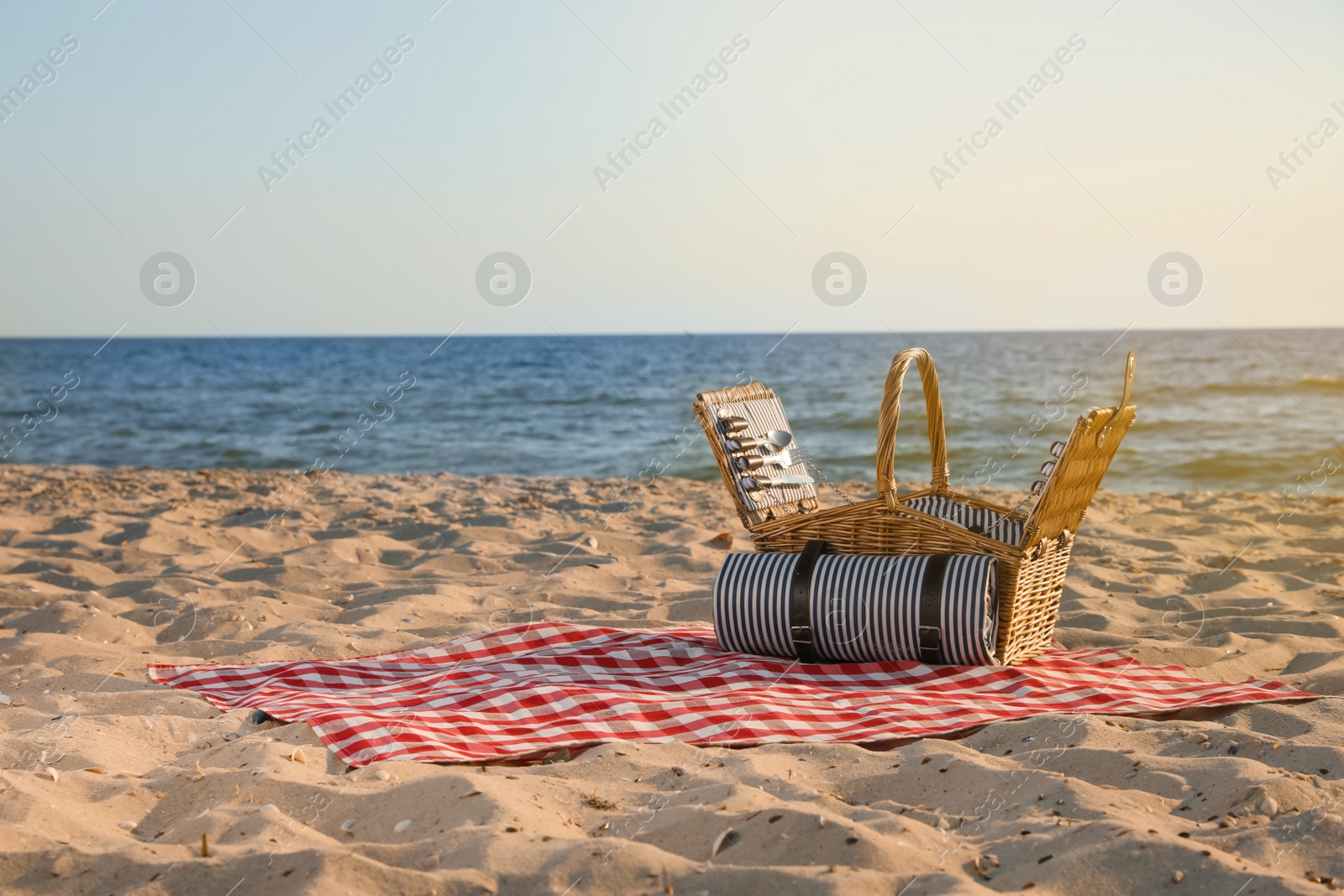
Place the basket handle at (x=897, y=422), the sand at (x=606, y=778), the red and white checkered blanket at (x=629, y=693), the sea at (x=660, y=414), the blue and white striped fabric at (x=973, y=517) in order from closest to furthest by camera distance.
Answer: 1. the sand at (x=606, y=778)
2. the red and white checkered blanket at (x=629, y=693)
3. the basket handle at (x=897, y=422)
4. the blue and white striped fabric at (x=973, y=517)
5. the sea at (x=660, y=414)

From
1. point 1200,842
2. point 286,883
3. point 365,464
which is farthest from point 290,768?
point 365,464

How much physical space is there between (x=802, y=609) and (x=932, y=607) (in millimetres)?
428

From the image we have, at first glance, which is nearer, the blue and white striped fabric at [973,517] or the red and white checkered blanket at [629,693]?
the red and white checkered blanket at [629,693]

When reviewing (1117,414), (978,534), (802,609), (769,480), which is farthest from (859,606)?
(1117,414)

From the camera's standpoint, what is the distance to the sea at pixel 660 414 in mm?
11312

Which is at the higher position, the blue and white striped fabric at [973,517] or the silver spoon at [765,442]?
the silver spoon at [765,442]

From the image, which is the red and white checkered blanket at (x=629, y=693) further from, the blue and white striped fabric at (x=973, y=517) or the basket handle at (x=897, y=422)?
the basket handle at (x=897, y=422)

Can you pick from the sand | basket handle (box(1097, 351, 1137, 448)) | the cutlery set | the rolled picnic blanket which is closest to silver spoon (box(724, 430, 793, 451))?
the cutlery set

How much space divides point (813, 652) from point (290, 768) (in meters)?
1.80

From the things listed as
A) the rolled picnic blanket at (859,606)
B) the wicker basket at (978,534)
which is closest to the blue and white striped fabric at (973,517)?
the wicker basket at (978,534)

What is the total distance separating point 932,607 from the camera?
3.35 metres

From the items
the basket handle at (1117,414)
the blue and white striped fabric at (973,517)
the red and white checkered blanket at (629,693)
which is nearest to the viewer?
the red and white checkered blanket at (629,693)

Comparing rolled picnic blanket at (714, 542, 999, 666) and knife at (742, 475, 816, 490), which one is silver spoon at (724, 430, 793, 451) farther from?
rolled picnic blanket at (714, 542, 999, 666)

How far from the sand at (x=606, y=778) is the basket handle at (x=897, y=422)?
34.0 inches
